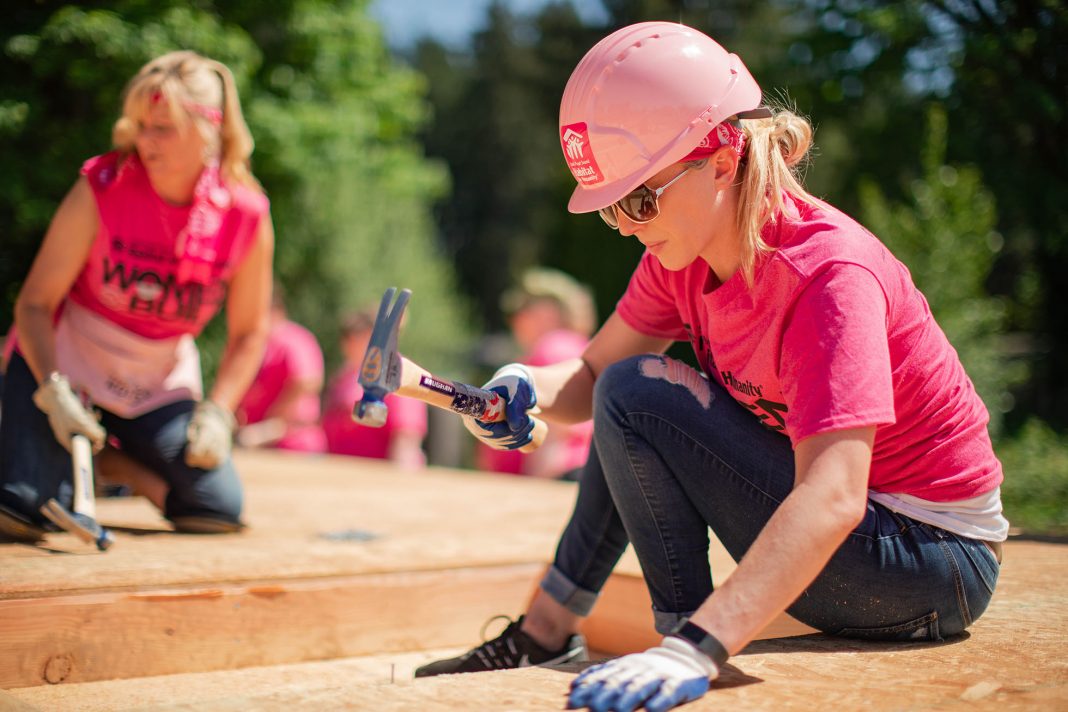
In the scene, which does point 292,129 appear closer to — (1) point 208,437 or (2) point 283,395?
(2) point 283,395

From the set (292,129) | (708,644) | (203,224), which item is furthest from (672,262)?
(292,129)

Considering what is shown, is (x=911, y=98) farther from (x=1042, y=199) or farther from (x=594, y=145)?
(x=594, y=145)

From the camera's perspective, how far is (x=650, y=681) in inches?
54.6

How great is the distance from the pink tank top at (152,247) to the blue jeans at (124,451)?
28 cm

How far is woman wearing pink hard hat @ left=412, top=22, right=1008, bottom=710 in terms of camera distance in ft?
4.86

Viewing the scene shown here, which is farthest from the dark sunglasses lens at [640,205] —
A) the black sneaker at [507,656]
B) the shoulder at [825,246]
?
the black sneaker at [507,656]

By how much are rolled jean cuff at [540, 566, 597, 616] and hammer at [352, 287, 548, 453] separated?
0.49 m

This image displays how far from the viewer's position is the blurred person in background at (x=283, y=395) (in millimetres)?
6453

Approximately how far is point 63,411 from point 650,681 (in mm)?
1922

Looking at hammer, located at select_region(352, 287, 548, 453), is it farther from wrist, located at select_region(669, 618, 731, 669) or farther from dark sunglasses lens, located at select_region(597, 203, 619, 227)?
wrist, located at select_region(669, 618, 731, 669)

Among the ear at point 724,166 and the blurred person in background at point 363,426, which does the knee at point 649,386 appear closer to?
the ear at point 724,166

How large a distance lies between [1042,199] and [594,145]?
11.5 ft

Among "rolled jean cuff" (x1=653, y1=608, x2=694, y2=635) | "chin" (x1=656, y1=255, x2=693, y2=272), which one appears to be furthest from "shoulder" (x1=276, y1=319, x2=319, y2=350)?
"chin" (x1=656, y1=255, x2=693, y2=272)

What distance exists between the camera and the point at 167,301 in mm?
2939
